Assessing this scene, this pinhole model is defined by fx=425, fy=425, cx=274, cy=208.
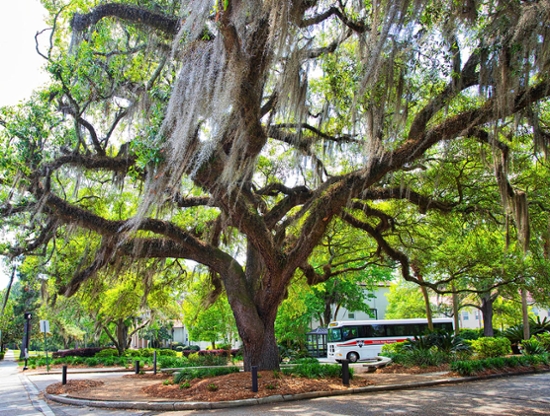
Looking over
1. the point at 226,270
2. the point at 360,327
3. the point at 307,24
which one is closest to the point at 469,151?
the point at 307,24

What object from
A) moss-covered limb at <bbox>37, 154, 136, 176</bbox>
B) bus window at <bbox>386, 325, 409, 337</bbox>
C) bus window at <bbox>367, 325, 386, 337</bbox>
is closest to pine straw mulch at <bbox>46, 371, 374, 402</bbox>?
moss-covered limb at <bbox>37, 154, 136, 176</bbox>

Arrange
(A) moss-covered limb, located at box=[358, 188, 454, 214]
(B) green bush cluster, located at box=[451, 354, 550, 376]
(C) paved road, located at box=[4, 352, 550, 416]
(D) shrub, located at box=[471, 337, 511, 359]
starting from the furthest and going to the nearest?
(D) shrub, located at box=[471, 337, 511, 359], (B) green bush cluster, located at box=[451, 354, 550, 376], (A) moss-covered limb, located at box=[358, 188, 454, 214], (C) paved road, located at box=[4, 352, 550, 416]

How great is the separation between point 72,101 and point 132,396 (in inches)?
285

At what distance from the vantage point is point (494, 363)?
42.7ft

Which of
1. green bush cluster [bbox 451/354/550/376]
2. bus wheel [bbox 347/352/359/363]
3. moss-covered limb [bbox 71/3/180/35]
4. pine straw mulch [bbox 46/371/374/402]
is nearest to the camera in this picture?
moss-covered limb [bbox 71/3/180/35]

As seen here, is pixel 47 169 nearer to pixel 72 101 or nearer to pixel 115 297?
pixel 72 101

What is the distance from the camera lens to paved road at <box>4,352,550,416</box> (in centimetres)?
734

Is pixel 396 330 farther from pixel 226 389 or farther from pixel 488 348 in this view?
pixel 226 389

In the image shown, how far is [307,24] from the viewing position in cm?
838

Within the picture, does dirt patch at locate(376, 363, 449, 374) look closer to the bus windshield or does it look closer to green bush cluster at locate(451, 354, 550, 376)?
green bush cluster at locate(451, 354, 550, 376)

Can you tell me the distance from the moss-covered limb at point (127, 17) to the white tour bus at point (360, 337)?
1991 cm

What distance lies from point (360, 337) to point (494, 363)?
11.9 metres

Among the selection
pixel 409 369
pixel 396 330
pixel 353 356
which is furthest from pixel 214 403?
pixel 396 330

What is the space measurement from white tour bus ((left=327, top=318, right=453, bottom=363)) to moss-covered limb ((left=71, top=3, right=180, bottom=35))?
1991 centimetres
